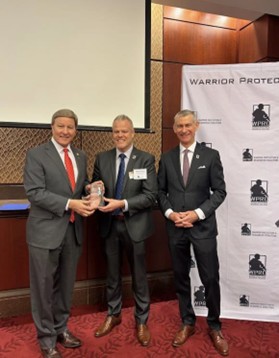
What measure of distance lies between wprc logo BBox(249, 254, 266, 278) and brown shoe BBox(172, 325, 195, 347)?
679 mm

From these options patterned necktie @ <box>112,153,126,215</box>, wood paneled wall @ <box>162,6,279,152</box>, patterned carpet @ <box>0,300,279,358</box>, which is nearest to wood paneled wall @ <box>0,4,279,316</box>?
wood paneled wall @ <box>162,6,279,152</box>

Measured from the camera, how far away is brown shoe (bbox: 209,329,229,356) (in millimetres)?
2253

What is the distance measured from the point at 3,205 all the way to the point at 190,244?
5.35 ft

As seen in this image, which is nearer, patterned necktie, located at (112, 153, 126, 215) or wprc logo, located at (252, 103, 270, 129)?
patterned necktie, located at (112, 153, 126, 215)

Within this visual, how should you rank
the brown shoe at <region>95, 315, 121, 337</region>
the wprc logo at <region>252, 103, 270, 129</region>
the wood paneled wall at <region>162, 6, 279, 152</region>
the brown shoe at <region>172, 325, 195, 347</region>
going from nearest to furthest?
the brown shoe at <region>172, 325, 195, 347</region> < the brown shoe at <region>95, 315, 121, 337</region> < the wprc logo at <region>252, 103, 270, 129</region> < the wood paneled wall at <region>162, 6, 279, 152</region>

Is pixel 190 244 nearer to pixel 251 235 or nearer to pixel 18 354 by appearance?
pixel 251 235

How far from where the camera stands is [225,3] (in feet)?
10.4

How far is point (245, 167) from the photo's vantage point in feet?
8.77

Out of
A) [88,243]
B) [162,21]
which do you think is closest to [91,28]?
[162,21]

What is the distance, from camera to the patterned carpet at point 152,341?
7.41 ft

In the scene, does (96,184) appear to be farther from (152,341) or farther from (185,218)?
(152,341)

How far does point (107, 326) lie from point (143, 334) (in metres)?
0.28

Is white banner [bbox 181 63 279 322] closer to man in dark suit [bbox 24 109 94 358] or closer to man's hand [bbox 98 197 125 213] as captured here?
man's hand [bbox 98 197 125 213]

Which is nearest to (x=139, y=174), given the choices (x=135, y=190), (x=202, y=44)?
(x=135, y=190)
